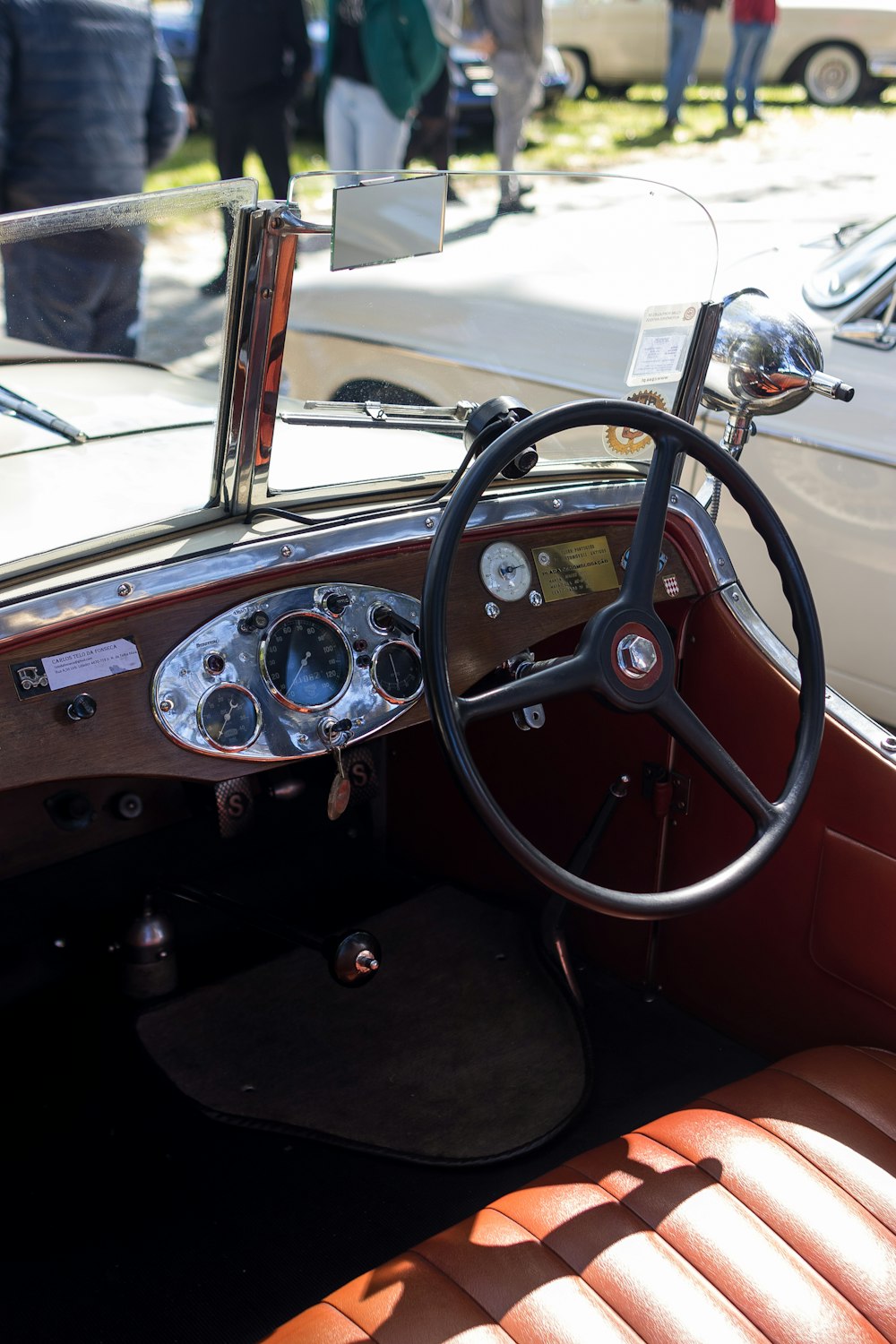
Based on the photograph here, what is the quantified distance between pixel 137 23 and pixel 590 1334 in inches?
162

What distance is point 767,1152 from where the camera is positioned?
4.99 ft

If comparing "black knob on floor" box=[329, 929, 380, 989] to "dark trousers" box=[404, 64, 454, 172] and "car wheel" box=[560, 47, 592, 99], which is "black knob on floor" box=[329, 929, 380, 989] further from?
"car wheel" box=[560, 47, 592, 99]

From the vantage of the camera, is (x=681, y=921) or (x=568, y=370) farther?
(x=568, y=370)

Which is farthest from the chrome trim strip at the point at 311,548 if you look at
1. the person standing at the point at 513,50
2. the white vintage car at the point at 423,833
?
the person standing at the point at 513,50

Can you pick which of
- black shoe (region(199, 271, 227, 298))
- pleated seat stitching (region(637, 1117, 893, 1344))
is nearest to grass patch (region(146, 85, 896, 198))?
black shoe (region(199, 271, 227, 298))

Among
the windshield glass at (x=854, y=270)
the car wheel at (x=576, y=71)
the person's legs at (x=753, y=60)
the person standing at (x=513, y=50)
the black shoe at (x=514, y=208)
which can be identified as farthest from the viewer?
the car wheel at (x=576, y=71)

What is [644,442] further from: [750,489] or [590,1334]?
[590,1334]

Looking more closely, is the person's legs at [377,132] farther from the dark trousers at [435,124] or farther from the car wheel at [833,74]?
the car wheel at [833,74]

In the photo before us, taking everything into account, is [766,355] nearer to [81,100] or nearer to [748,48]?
[81,100]

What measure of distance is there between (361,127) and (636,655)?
18.1 ft

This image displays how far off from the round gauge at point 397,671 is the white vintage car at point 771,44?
12885 millimetres

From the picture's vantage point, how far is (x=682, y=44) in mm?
11148

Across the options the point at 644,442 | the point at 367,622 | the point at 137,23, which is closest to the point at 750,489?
the point at 644,442

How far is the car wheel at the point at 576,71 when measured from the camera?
13.7 meters
